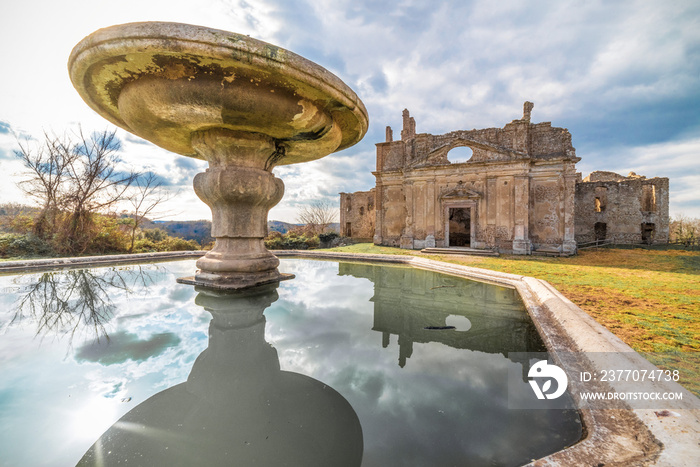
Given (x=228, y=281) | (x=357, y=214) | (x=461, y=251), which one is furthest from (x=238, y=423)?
(x=357, y=214)

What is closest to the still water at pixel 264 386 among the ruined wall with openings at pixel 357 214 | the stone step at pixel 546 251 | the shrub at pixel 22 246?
the shrub at pixel 22 246

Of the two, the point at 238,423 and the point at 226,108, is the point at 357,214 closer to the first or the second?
the point at 226,108

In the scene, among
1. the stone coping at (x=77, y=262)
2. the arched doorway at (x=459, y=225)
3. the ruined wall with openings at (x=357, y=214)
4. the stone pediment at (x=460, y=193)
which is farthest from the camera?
the ruined wall with openings at (x=357, y=214)

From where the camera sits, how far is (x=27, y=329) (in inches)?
97.0

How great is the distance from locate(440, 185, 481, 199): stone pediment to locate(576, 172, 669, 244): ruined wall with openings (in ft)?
44.4

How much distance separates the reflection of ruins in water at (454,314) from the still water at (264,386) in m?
0.03

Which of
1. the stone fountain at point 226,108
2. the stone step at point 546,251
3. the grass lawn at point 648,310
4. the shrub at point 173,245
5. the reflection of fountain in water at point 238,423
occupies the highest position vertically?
the stone fountain at point 226,108

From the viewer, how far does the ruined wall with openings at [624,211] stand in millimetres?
19828

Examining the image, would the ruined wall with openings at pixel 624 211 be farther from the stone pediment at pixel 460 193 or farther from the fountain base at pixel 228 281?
the fountain base at pixel 228 281

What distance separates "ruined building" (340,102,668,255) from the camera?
13.4 meters

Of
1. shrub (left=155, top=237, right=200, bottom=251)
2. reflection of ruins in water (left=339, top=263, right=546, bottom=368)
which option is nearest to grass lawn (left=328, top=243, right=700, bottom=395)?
reflection of ruins in water (left=339, top=263, right=546, bottom=368)

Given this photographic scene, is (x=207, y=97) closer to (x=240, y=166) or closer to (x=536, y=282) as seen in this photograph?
(x=240, y=166)

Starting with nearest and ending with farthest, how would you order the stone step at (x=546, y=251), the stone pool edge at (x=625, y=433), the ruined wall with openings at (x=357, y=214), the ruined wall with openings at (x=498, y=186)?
the stone pool edge at (x=625, y=433) < the stone step at (x=546, y=251) < the ruined wall with openings at (x=498, y=186) < the ruined wall with openings at (x=357, y=214)

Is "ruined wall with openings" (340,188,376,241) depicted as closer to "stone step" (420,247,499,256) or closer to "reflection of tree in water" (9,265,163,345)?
"stone step" (420,247,499,256)
